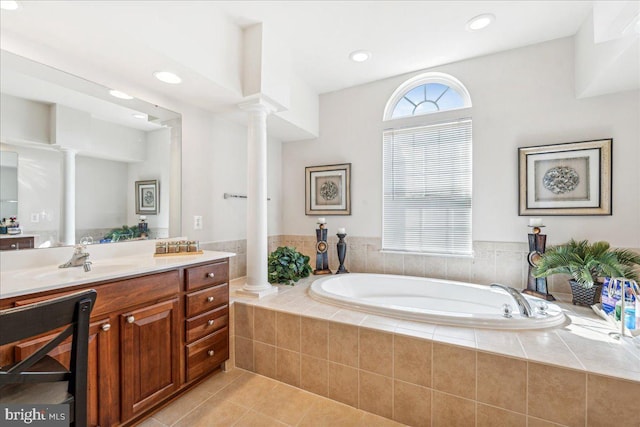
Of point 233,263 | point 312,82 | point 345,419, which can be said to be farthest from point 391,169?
point 345,419

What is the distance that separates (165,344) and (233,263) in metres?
1.19

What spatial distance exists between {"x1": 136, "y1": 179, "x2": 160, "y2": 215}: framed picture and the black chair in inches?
54.6

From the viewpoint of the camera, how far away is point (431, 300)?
2.62 m

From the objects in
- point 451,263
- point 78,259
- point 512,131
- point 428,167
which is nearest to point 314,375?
point 78,259

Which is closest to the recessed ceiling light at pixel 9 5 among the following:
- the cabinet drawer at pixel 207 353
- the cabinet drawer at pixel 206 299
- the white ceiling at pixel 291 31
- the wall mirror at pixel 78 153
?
the white ceiling at pixel 291 31

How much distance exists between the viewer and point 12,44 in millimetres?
1445

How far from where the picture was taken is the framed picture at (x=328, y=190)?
3.22 metres

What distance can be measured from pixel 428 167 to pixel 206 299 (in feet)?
7.85

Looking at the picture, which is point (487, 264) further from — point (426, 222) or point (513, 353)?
point (513, 353)

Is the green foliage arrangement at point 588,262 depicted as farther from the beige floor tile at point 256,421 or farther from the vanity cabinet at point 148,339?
the vanity cabinet at point 148,339

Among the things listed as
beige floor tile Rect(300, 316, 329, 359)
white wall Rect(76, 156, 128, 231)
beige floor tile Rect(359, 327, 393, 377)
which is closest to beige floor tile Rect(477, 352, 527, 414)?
beige floor tile Rect(359, 327, 393, 377)

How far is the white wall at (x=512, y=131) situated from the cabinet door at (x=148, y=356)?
6.80ft

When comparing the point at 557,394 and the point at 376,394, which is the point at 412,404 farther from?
the point at 557,394

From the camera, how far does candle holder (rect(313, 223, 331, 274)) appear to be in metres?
3.11
